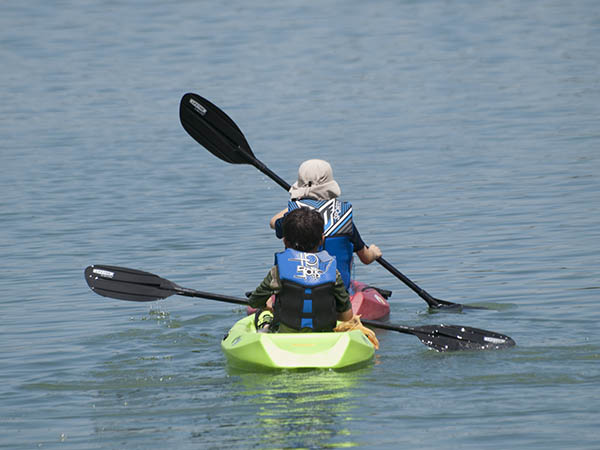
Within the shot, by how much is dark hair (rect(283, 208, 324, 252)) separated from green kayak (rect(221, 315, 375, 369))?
528 mm

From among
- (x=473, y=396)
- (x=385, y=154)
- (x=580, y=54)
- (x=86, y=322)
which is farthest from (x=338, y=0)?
(x=473, y=396)

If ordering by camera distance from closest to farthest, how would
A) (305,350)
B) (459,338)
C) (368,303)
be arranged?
1. (305,350)
2. (459,338)
3. (368,303)

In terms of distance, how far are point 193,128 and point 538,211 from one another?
418cm

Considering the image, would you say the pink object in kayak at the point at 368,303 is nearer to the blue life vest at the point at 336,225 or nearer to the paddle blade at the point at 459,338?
the blue life vest at the point at 336,225

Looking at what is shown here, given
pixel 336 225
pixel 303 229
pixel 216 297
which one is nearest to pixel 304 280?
pixel 303 229

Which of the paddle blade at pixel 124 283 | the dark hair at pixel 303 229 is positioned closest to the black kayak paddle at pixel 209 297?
the paddle blade at pixel 124 283

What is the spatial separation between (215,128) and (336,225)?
2.77 metres

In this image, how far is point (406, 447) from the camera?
5859 millimetres

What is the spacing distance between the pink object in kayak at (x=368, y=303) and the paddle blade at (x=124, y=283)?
28.6 inches

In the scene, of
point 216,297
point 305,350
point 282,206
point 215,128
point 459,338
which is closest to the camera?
point 305,350

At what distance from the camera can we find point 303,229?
6.95m

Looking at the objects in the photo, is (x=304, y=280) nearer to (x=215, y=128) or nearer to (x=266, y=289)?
(x=266, y=289)

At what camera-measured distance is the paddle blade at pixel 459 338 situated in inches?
304

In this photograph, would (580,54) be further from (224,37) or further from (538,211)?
(538,211)
